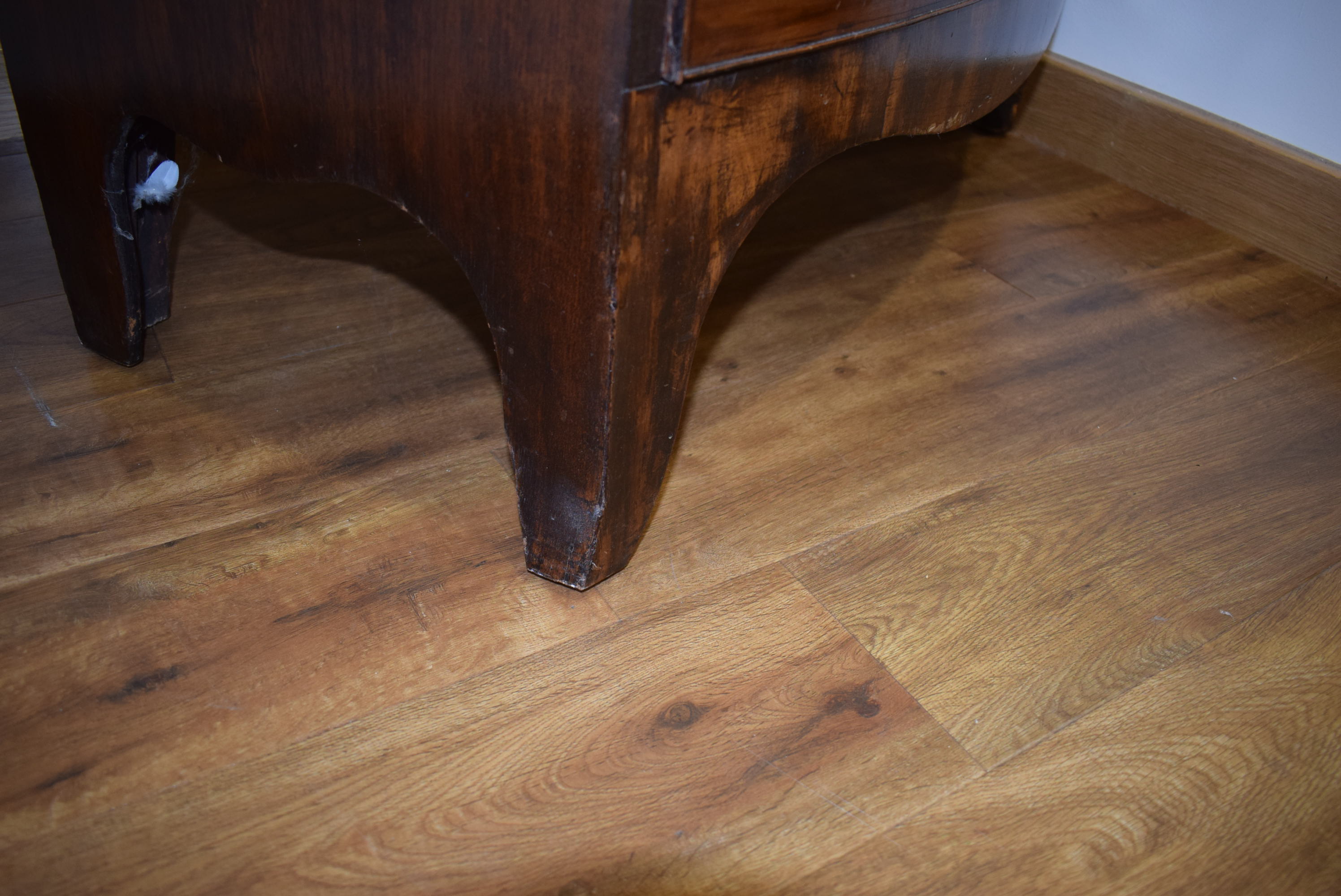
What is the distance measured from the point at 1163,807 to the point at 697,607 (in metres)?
0.29

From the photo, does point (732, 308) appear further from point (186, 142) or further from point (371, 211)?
point (186, 142)

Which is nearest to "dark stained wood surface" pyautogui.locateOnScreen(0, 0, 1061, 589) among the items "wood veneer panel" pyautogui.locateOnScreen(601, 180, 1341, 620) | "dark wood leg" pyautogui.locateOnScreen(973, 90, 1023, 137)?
"wood veneer panel" pyautogui.locateOnScreen(601, 180, 1341, 620)

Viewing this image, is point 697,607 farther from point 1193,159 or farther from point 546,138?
point 1193,159

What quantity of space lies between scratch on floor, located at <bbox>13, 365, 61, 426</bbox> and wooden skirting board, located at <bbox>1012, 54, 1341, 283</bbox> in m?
1.25

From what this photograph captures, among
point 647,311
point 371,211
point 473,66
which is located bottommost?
point 371,211

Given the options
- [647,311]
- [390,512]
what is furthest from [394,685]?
[647,311]

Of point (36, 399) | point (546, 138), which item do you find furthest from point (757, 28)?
point (36, 399)

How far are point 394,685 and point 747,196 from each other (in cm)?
35

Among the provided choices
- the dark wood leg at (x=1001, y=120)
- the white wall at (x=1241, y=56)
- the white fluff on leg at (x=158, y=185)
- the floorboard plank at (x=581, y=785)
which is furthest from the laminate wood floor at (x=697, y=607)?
the dark wood leg at (x=1001, y=120)

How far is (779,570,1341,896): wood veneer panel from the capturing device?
543mm

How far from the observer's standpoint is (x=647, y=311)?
0.58 m

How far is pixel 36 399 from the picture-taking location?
821 millimetres

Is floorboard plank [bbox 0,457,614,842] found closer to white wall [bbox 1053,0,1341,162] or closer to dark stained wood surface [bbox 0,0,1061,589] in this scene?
dark stained wood surface [bbox 0,0,1061,589]

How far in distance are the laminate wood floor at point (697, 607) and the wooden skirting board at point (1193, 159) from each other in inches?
7.7
